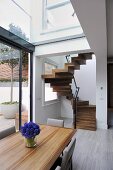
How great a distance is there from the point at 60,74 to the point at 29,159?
14.1ft

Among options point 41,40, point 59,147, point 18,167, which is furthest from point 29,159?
point 41,40

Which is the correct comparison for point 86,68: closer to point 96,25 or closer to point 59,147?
point 96,25

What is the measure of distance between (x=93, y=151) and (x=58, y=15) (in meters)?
4.19

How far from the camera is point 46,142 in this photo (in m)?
2.08

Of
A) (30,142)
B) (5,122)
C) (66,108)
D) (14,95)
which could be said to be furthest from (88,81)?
(30,142)

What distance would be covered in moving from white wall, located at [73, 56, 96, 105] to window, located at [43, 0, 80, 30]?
2.36 m

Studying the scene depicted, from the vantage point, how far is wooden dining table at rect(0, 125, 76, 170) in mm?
1494

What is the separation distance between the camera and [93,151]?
3.45m

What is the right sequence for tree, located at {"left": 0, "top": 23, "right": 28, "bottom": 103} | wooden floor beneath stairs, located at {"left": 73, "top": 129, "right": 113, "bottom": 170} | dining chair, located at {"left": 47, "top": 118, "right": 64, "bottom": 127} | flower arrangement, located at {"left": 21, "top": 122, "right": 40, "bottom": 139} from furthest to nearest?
tree, located at {"left": 0, "top": 23, "right": 28, "bottom": 103}, dining chair, located at {"left": 47, "top": 118, "right": 64, "bottom": 127}, wooden floor beneath stairs, located at {"left": 73, "top": 129, "right": 113, "bottom": 170}, flower arrangement, located at {"left": 21, "top": 122, "right": 40, "bottom": 139}

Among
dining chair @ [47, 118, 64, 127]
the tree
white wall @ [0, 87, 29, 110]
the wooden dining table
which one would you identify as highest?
the tree

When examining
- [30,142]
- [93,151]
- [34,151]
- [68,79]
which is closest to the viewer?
[34,151]

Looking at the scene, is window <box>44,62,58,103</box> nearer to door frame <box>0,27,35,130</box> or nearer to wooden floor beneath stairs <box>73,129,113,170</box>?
door frame <box>0,27,35,130</box>

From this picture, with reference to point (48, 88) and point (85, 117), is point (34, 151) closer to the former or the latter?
point (85, 117)

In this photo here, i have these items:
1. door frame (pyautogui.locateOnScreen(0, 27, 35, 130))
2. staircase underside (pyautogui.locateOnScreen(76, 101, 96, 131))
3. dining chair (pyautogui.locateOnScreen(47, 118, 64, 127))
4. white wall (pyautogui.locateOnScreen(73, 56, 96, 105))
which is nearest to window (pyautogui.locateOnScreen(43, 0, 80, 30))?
door frame (pyautogui.locateOnScreen(0, 27, 35, 130))
